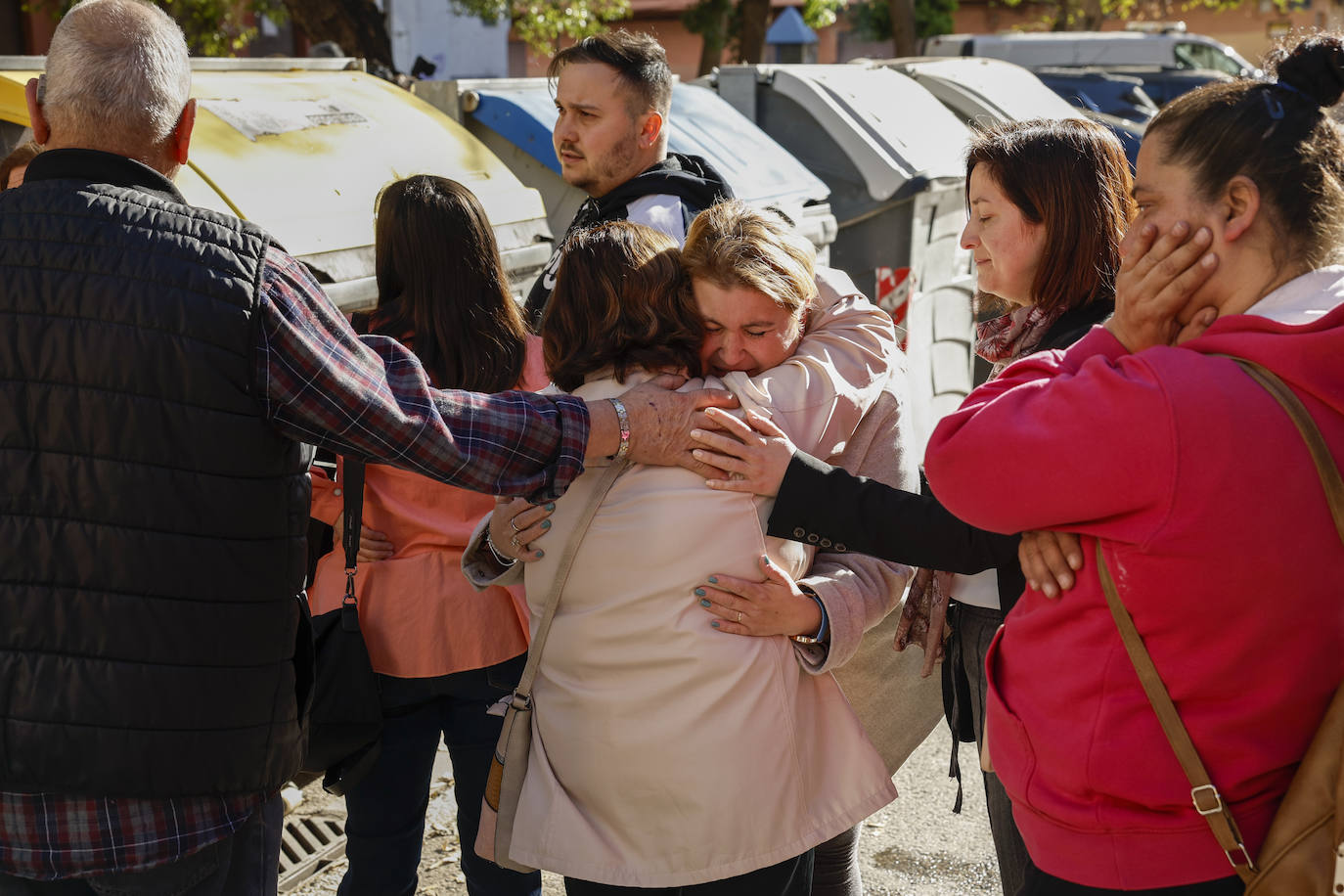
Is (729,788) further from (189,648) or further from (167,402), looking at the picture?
(167,402)

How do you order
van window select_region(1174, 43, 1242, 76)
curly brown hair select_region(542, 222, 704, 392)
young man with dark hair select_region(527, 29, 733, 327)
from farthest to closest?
van window select_region(1174, 43, 1242, 76) < young man with dark hair select_region(527, 29, 733, 327) < curly brown hair select_region(542, 222, 704, 392)

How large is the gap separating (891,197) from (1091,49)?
655 inches

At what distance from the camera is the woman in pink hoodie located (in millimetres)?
1389

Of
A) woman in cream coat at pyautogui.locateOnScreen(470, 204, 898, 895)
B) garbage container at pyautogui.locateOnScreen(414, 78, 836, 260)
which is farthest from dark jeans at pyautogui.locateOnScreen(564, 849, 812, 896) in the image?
garbage container at pyautogui.locateOnScreen(414, 78, 836, 260)

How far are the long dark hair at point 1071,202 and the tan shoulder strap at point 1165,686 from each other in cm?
77

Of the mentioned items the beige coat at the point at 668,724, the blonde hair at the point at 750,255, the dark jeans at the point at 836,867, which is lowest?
the dark jeans at the point at 836,867

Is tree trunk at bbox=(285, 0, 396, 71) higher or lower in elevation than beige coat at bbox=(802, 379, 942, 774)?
higher

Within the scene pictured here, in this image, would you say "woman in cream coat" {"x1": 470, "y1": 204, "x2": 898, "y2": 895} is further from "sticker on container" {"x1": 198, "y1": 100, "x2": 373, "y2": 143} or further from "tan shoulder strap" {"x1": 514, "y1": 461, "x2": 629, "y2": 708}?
"sticker on container" {"x1": 198, "y1": 100, "x2": 373, "y2": 143}

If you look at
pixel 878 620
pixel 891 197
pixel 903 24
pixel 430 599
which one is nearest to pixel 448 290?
pixel 430 599

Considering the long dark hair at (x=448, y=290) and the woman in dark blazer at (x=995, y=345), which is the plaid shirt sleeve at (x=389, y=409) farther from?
the long dark hair at (x=448, y=290)

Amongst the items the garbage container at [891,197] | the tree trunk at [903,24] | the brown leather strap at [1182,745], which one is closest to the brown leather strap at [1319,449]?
the brown leather strap at [1182,745]

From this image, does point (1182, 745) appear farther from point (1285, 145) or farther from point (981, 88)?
point (981, 88)

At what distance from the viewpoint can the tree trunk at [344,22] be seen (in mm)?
9594

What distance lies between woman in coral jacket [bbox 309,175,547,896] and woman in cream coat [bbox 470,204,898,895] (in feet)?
1.89
